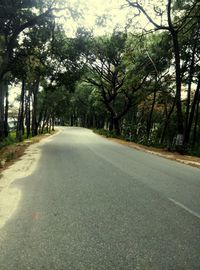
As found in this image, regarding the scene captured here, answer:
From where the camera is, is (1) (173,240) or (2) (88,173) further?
(2) (88,173)

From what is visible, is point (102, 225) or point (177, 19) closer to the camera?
point (102, 225)

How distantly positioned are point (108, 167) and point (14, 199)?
5.50m

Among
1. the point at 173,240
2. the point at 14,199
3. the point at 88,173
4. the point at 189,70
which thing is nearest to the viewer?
the point at 173,240

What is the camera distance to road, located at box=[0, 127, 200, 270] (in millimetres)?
4160

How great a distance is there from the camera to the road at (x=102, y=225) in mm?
4160

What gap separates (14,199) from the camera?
7.36 m

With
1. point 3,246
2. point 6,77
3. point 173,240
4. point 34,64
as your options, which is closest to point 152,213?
point 173,240

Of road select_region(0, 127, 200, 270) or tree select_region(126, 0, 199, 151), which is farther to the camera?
tree select_region(126, 0, 199, 151)

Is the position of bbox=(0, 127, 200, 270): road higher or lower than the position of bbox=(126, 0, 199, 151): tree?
lower

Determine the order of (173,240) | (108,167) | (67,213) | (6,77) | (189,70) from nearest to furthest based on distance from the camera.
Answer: (173,240) < (67,213) < (108,167) < (6,77) < (189,70)

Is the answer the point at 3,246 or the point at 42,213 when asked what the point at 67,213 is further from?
the point at 3,246

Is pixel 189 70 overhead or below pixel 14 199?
overhead

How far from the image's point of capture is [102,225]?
18.1 feet

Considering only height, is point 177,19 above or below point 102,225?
above
